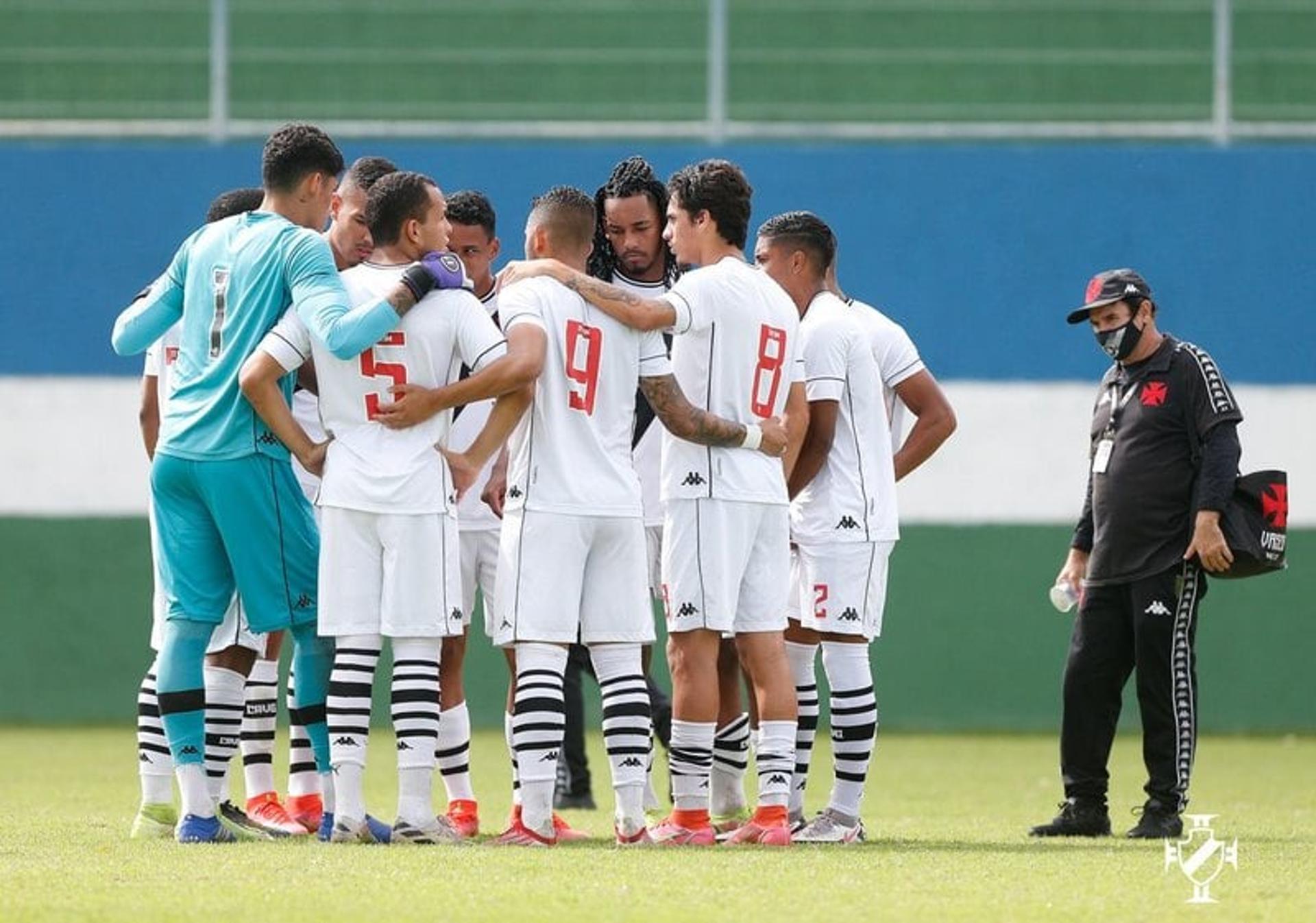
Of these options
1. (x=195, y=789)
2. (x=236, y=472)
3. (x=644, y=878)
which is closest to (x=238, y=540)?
(x=236, y=472)

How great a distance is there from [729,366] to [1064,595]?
6.34 ft

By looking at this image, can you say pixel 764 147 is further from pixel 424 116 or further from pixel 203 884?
pixel 203 884

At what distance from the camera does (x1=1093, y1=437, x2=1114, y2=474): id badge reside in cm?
823

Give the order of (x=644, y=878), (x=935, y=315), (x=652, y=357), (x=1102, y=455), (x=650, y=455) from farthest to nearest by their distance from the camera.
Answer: (x=935, y=315), (x=1102, y=455), (x=650, y=455), (x=652, y=357), (x=644, y=878)

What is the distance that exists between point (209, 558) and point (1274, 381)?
27.8ft

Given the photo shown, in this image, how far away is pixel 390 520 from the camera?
6.71m

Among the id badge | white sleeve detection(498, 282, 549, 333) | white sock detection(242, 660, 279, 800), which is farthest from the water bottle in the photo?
white sock detection(242, 660, 279, 800)

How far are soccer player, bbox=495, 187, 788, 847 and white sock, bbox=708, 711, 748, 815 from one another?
2.44 ft

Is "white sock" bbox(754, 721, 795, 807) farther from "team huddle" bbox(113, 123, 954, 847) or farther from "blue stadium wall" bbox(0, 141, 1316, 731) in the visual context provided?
"blue stadium wall" bbox(0, 141, 1316, 731)

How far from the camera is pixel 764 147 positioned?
14031 millimetres

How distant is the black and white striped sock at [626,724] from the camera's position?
270 inches

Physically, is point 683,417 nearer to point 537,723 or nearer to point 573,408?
point 573,408

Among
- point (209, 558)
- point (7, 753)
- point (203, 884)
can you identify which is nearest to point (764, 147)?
point (7, 753)

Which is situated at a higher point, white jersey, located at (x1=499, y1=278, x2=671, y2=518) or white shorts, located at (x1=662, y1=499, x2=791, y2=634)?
white jersey, located at (x1=499, y1=278, x2=671, y2=518)
